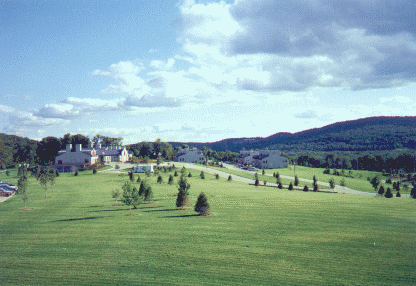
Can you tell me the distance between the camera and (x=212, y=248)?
18.5 meters

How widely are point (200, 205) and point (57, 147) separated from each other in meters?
111

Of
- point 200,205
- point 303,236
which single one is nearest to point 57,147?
point 200,205

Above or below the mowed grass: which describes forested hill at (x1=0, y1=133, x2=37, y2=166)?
above

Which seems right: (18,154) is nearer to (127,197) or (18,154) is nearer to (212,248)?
(127,197)

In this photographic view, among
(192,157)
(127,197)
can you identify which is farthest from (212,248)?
(192,157)

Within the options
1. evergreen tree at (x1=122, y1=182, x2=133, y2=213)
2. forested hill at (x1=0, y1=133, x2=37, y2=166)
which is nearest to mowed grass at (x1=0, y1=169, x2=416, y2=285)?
evergreen tree at (x1=122, y1=182, x2=133, y2=213)

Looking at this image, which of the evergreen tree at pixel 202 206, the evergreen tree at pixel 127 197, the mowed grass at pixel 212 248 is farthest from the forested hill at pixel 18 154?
the evergreen tree at pixel 202 206

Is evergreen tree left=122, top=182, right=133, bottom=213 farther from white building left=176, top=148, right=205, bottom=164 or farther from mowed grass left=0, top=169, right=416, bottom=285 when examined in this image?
white building left=176, top=148, right=205, bottom=164

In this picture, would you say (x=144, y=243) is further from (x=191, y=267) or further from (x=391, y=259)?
(x=391, y=259)

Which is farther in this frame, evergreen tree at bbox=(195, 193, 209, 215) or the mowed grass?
evergreen tree at bbox=(195, 193, 209, 215)

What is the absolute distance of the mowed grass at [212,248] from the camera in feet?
47.4

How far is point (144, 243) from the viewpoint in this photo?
65.0 feet

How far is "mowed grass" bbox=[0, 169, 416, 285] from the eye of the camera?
47.4 ft

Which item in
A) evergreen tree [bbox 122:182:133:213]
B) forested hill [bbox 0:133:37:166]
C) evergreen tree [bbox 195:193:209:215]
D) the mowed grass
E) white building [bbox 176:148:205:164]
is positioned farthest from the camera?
white building [bbox 176:148:205:164]
